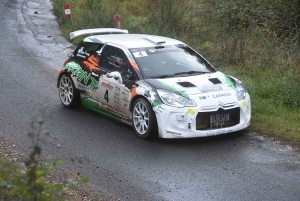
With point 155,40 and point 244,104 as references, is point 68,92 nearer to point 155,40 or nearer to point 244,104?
point 155,40

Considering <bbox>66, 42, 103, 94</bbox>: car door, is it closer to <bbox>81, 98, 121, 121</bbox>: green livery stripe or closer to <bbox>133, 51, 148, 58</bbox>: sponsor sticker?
<bbox>81, 98, 121, 121</bbox>: green livery stripe

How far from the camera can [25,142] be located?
30.9ft

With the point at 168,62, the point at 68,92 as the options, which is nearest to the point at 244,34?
the point at 168,62

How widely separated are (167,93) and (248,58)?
5676 millimetres

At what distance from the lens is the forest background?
1107 cm

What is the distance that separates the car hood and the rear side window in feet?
6.10

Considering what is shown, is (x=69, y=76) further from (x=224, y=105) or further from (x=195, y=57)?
(x=224, y=105)

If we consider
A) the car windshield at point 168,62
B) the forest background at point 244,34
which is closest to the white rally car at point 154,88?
the car windshield at point 168,62

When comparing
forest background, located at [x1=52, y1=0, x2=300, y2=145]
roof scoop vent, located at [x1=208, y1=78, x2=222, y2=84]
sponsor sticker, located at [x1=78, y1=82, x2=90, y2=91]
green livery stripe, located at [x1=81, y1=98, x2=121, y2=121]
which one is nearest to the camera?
roof scoop vent, located at [x1=208, y1=78, x2=222, y2=84]

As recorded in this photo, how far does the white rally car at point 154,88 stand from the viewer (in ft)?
30.2

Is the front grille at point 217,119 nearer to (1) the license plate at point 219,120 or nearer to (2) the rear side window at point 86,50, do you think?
(1) the license plate at point 219,120

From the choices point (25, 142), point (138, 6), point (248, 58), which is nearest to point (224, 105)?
point (25, 142)

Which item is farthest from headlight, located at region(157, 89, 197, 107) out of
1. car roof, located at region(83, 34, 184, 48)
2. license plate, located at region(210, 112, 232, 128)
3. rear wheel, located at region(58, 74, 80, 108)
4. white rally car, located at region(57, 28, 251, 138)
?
rear wheel, located at region(58, 74, 80, 108)

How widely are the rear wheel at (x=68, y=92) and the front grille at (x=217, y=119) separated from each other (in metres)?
3.05
